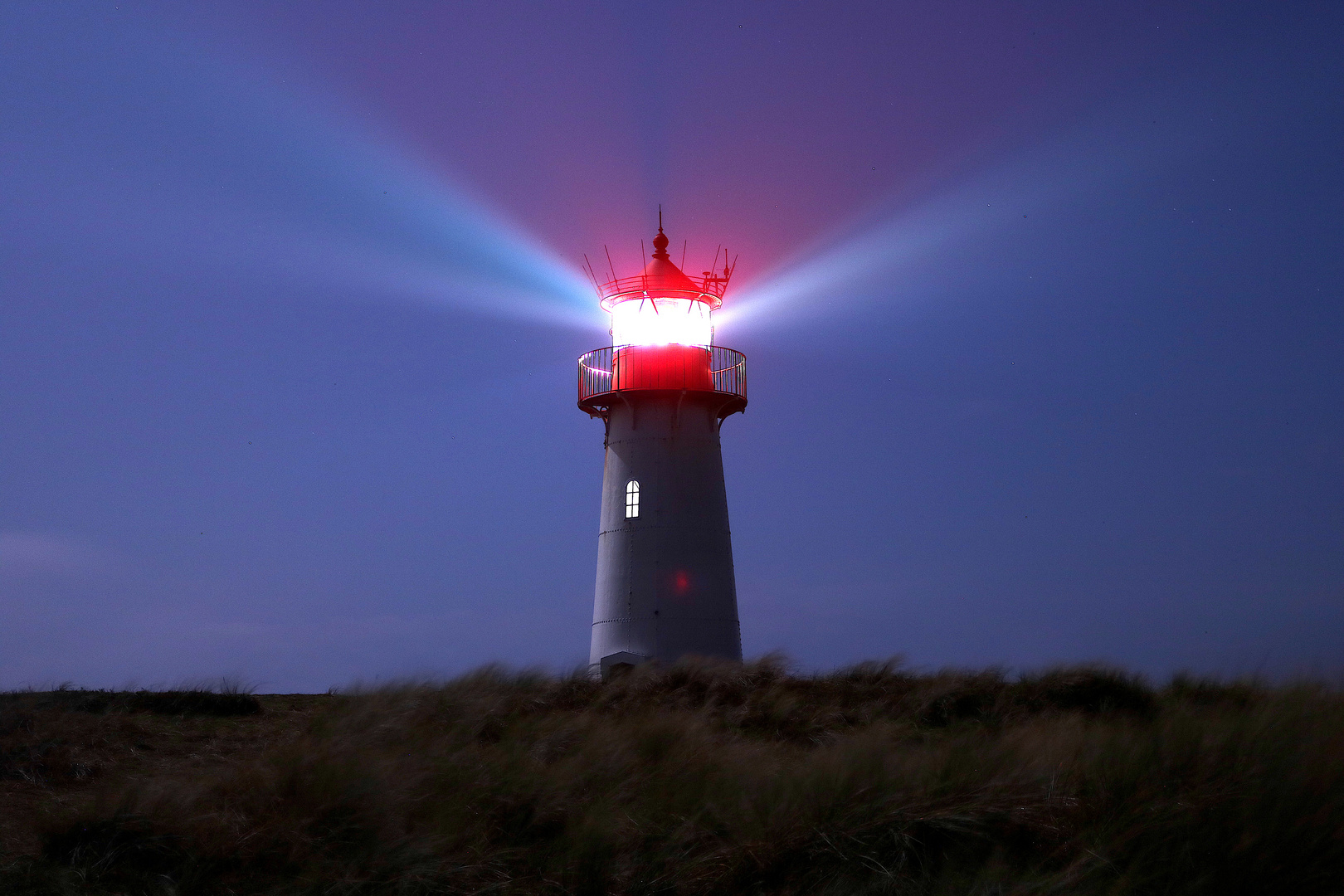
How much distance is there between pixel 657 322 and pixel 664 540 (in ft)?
12.5

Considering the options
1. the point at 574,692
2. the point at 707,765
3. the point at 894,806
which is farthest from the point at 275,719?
the point at 894,806

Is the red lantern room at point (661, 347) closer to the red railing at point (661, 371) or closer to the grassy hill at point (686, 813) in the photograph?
the red railing at point (661, 371)

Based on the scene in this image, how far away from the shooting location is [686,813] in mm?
7656

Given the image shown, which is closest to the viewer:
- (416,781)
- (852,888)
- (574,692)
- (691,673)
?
(852,888)

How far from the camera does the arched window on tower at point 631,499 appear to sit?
65.1ft

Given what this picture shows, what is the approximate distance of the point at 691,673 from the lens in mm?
14391

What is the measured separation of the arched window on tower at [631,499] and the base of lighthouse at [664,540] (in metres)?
0.02

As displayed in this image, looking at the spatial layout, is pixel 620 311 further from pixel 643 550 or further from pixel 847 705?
pixel 847 705

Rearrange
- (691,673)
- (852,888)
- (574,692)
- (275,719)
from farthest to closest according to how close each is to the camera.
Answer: (691,673) < (574,692) < (275,719) < (852,888)

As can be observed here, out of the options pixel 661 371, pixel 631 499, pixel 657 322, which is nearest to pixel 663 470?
pixel 631 499

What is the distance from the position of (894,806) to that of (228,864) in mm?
3919

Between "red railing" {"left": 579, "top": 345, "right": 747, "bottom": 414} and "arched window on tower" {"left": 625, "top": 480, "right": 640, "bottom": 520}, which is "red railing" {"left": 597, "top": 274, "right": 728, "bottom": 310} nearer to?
"red railing" {"left": 579, "top": 345, "right": 747, "bottom": 414}

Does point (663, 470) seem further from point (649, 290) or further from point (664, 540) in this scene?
point (649, 290)

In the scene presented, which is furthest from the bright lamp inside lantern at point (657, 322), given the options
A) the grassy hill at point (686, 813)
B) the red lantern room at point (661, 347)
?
the grassy hill at point (686, 813)
